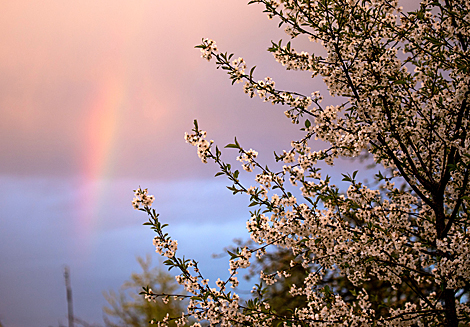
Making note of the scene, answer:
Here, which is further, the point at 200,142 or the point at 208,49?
the point at 208,49

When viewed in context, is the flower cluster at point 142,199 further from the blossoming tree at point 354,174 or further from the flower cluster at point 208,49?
the flower cluster at point 208,49

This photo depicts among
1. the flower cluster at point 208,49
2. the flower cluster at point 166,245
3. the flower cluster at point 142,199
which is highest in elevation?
the flower cluster at point 208,49

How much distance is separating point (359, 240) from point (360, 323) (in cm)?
78

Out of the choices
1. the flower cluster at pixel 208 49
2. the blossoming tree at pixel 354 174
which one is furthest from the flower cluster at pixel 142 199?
the flower cluster at pixel 208 49

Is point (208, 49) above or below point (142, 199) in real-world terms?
above

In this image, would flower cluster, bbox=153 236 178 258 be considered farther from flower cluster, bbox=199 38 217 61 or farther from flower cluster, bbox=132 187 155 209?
flower cluster, bbox=199 38 217 61

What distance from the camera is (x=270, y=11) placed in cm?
391

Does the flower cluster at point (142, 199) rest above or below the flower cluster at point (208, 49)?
below

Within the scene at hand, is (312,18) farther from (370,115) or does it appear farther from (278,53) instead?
(370,115)

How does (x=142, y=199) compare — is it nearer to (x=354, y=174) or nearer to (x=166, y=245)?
(x=166, y=245)

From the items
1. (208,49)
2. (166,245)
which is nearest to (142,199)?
(166,245)

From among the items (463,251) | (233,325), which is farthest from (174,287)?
(463,251)

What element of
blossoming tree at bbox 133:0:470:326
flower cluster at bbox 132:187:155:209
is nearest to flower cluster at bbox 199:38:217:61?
blossoming tree at bbox 133:0:470:326

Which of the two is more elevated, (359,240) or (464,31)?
(464,31)
